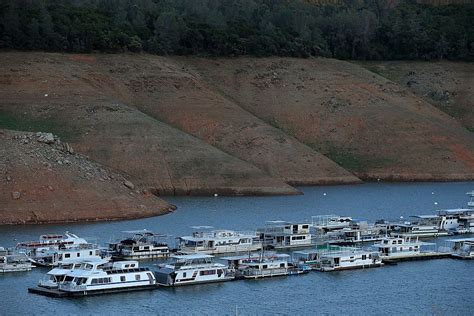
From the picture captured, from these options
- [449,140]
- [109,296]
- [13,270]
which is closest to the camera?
[109,296]

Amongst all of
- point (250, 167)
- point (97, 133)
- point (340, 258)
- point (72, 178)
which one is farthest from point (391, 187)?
point (340, 258)

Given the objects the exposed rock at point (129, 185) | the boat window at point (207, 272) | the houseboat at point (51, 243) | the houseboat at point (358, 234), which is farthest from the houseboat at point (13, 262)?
the exposed rock at point (129, 185)

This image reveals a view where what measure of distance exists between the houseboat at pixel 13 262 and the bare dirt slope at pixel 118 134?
47.4 meters

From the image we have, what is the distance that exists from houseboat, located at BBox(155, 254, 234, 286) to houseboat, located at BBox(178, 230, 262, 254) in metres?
9.47

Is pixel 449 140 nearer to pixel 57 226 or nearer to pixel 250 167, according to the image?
pixel 250 167

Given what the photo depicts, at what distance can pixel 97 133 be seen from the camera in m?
155

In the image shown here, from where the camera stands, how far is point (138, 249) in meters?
105

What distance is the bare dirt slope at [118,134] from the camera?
493ft

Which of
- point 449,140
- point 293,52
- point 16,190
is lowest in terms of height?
point 16,190

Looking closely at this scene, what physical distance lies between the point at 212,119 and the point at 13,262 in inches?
2974

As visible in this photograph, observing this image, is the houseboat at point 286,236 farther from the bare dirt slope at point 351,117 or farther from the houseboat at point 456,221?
the bare dirt slope at point 351,117

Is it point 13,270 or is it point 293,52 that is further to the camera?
point 293,52

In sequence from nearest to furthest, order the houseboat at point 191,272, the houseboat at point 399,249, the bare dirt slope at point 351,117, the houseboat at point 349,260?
1. the houseboat at point 191,272
2. the houseboat at point 349,260
3. the houseboat at point 399,249
4. the bare dirt slope at point 351,117

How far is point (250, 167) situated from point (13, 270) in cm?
6139
